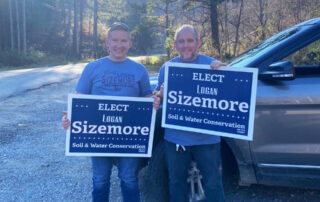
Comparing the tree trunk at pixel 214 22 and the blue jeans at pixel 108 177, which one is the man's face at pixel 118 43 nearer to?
the blue jeans at pixel 108 177

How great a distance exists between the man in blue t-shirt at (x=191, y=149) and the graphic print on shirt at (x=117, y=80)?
0.29 meters

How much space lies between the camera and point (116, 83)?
2492 millimetres

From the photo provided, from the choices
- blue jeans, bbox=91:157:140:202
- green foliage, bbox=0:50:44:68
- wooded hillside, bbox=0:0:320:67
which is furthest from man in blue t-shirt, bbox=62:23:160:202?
green foliage, bbox=0:50:44:68

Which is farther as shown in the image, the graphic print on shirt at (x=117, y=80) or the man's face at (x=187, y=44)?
the graphic print on shirt at (x=117, y=80)

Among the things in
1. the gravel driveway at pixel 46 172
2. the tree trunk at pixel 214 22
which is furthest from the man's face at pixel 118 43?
the tree trunk at pixel 214 22

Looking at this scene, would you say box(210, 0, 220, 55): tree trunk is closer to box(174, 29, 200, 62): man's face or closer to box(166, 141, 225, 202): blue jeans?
box(174, 29, 200, 62): man's face

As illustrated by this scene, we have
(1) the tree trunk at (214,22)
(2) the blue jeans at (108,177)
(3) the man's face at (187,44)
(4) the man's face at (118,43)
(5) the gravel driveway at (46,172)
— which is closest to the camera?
(3) the man's face at (187,44)

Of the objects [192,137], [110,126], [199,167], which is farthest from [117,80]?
[199,167]

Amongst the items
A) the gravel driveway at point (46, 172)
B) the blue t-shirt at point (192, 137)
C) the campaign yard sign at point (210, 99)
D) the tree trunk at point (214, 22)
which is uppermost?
the tree trunk at point (214, 22)

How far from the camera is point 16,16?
133 feet

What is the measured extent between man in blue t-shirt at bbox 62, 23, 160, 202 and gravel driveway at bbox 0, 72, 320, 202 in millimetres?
797

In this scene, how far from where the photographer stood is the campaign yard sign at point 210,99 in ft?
7.66

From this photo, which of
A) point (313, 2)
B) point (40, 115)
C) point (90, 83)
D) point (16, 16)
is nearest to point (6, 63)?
point (16, 16)

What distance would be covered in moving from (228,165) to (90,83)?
5.13ft
